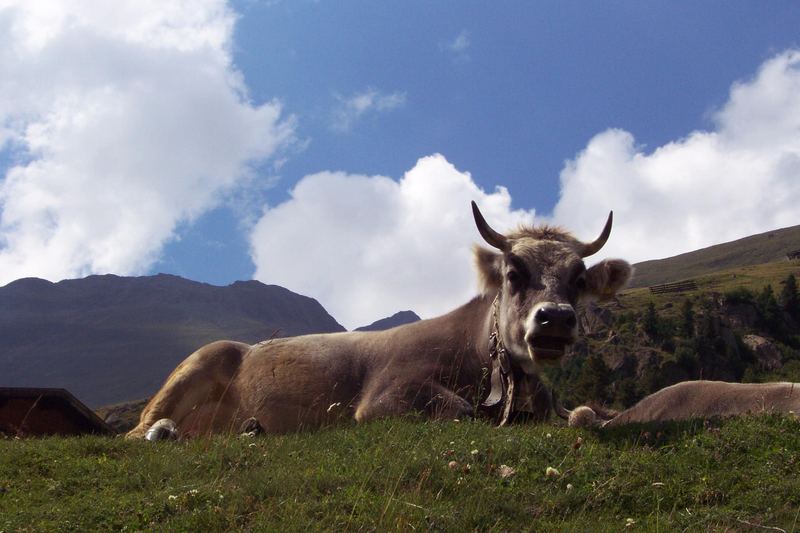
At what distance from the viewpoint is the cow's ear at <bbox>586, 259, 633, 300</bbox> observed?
10.5m

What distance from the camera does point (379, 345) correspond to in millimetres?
11742

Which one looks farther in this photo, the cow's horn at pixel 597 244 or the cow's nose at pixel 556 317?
the cow's horn at pixel 597 244

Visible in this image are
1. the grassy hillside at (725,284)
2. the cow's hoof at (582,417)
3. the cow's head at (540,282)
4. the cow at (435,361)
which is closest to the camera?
the cow's head at (540,282)

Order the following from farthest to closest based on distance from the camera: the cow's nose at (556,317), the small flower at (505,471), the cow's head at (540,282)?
the cow's head at (540,282) < the cow's nose at (556,317) < the small flower at (505,471)

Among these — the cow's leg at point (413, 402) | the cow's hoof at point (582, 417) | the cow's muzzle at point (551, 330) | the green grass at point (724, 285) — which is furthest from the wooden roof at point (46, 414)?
the green grass at point (724, 285)

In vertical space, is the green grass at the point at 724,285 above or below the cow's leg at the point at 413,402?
above

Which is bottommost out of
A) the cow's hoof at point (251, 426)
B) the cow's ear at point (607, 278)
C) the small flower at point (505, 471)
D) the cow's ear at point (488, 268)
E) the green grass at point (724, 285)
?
the small flower at point (505, 471)

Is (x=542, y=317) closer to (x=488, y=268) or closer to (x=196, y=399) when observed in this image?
(x=488, y=268)

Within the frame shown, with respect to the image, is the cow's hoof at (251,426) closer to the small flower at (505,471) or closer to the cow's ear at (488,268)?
the cow's ear at (488,268)

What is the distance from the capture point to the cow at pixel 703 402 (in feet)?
31.3

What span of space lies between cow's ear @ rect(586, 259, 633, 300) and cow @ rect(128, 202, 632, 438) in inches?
0.7

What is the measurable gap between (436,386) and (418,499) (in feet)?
14.4

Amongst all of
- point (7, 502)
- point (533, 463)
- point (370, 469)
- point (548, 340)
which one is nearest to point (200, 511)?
point (370, 469)

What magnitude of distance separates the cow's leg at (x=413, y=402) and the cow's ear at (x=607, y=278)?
7.64 feet
